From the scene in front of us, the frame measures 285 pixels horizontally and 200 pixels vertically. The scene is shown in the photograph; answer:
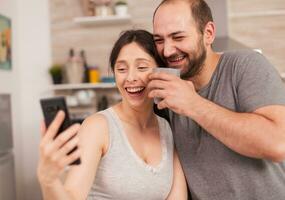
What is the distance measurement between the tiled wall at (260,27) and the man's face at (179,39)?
1712 mm


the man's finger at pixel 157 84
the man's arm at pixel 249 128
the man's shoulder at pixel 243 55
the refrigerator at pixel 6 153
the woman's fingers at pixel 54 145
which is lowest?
the refrigerator at pixel 6 153

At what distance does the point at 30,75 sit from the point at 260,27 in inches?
85.5

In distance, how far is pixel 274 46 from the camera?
2895mm

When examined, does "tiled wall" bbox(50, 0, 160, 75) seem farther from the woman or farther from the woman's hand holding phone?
the woman's hand holding phone

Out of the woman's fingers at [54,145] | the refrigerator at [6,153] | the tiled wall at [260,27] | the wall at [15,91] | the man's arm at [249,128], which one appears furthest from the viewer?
the wall at [15,91]

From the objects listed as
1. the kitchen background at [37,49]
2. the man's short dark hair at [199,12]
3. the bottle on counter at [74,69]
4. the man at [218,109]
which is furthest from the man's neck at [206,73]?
the bottle on counter at [74,69]

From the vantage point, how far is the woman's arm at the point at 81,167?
2.45ft

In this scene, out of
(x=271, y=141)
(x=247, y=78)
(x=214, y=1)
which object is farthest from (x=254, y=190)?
(x=214, y=1)

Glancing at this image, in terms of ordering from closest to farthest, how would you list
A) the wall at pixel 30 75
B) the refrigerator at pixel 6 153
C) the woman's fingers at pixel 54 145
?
the woman's fingers at pixel 54 145 < the refrigerator at pixel 6 153 < the wall at pixel 30 75

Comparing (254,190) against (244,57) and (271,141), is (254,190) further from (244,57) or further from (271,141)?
(244,57)

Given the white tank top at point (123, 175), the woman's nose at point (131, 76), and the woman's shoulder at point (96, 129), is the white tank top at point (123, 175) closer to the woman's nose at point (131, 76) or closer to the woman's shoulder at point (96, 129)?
the woman's shoulder at point (96, 129)

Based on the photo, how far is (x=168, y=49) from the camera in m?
1.25

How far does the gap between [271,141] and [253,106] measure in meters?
0.13

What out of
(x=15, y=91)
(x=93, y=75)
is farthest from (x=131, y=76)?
(x=15, y=91)
